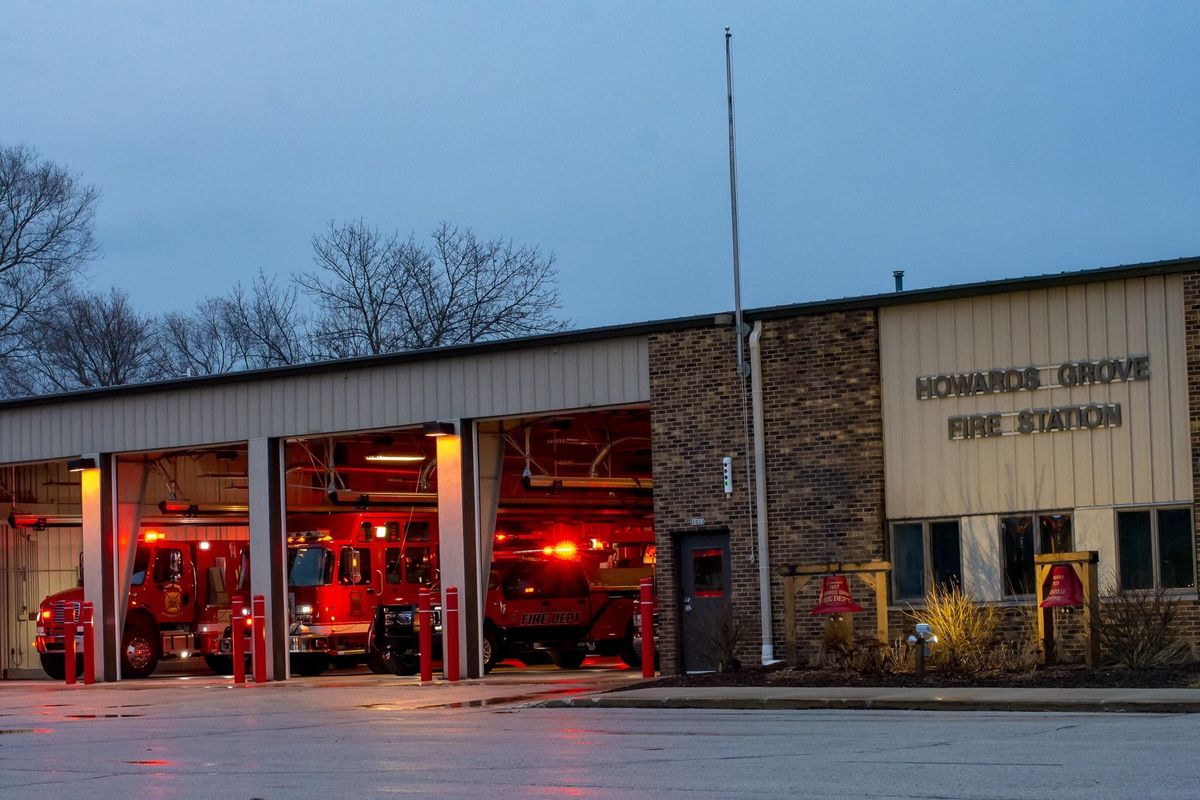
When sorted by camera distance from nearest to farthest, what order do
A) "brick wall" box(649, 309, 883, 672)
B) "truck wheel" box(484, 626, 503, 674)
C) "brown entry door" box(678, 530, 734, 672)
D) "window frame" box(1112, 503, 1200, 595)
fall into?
"window frame" box(1112, 503, 1200, 595)
"brick wall" box(649, 309, 883, 672)
"brown entry door" box(678, 530, 734, 672)
"truck wheel" box(484, 626, 503, 674)

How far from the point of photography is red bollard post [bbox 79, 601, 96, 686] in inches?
1276

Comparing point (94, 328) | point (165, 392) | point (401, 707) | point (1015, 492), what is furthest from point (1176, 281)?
point (94, 328)

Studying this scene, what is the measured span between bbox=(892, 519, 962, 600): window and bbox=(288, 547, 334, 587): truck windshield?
11.4m

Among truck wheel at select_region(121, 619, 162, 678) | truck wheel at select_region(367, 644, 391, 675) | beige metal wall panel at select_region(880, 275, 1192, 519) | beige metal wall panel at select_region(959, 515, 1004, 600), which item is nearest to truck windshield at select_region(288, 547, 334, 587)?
truck wheel at select_region(367, 644, 391, 675)

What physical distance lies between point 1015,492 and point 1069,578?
2563 millimetres

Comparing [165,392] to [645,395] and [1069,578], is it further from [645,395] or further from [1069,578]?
[1069,578]

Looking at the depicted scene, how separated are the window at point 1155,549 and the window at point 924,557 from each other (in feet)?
7.59

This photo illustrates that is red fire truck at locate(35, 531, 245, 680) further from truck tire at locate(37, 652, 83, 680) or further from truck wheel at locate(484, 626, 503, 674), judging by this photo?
truck wheel at locate(484, 626, 503, 674)

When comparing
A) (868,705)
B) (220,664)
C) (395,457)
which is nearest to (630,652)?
(395,457)

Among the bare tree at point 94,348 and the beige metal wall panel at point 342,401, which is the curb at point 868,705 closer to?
the beige metal wall panel at point 342,401

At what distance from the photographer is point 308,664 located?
109 ft

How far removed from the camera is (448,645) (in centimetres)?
2812

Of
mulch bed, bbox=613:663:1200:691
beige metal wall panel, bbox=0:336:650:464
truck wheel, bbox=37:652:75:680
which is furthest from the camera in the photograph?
truck wheel, bbox=37:652:75:680

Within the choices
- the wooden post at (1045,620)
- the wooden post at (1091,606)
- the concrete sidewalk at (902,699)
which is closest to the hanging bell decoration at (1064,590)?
the wooden post at (1091,606)
